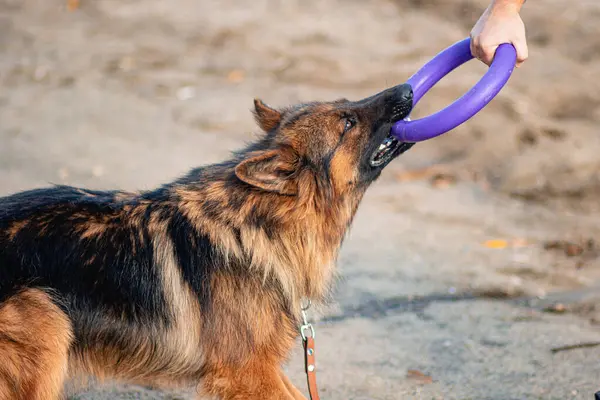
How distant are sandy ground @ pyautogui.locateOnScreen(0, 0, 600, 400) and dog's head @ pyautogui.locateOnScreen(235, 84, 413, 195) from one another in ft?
4.88

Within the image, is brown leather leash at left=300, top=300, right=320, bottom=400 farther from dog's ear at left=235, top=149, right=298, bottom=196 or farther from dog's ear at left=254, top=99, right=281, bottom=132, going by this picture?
dog's ear at left=254, top=99, right=281, bottom=132

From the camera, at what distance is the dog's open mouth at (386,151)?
4891 mm

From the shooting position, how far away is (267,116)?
521cm

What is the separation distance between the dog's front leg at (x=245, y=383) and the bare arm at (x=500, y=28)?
2225mm

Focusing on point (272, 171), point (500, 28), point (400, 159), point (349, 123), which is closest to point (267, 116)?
point (349, 123)

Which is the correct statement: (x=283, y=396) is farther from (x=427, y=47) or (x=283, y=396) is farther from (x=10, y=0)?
(x=10, y=0)

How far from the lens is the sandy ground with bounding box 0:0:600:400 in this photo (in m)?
5.82

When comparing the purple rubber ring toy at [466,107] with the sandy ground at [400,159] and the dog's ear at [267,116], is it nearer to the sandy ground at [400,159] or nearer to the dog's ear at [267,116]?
the dog's ear at [267,116]

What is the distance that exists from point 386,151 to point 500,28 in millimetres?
968

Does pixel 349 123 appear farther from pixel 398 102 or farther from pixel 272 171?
pixel 272 171

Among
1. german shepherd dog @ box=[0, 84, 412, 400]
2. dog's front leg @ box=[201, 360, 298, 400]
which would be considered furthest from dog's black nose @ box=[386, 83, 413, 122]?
dog's front leg @ box=[201, 360, 298, 400]

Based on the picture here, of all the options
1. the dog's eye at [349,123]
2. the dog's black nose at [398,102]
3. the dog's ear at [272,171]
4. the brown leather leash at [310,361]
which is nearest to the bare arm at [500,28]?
the dog's black nose at [398,102]

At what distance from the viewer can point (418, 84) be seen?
561cm

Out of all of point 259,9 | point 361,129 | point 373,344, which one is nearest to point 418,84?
point 361,129
